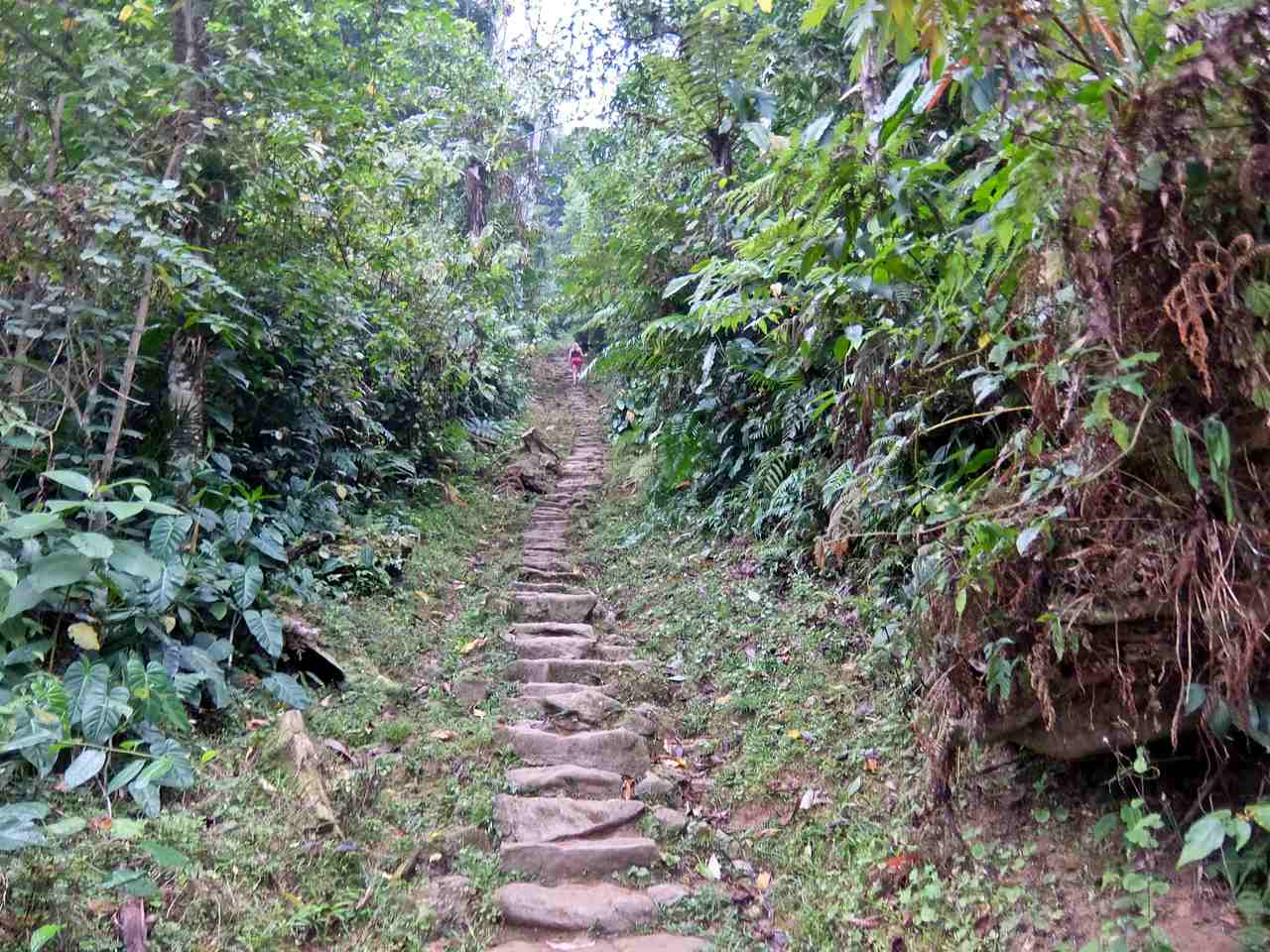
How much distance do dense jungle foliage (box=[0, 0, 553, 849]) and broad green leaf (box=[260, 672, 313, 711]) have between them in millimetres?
17

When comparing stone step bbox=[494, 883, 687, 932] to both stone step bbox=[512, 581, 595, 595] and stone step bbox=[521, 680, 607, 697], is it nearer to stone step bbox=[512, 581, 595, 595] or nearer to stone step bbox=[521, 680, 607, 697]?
stone step bbox=[521, 680, 607, 697]

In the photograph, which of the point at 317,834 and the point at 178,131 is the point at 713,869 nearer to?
the point at 317,834

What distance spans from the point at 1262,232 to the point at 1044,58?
0.76 meters

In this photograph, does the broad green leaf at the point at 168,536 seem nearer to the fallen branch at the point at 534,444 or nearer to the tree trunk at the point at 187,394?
the tree trunk at the point at 187,394

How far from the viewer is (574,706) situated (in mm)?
4996

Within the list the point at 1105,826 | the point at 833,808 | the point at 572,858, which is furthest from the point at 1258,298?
the point at 572,858

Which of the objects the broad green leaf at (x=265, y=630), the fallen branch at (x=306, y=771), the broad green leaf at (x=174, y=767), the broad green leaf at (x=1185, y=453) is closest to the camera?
the broad green leaf at (x=1185, y=453)

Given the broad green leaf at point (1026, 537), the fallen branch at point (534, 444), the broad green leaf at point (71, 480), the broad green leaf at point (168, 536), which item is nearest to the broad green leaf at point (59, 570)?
the broad green leaf at point (71, 480)

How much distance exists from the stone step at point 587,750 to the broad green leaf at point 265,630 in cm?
137

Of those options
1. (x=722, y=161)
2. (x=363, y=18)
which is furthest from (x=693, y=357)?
(x=363, y=18)

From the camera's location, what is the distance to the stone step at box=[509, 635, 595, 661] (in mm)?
5840

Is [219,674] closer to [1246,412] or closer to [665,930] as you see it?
[665,930]

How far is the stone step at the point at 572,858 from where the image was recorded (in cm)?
362

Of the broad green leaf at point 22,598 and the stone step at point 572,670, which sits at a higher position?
the broad green leaf at point 22,598
